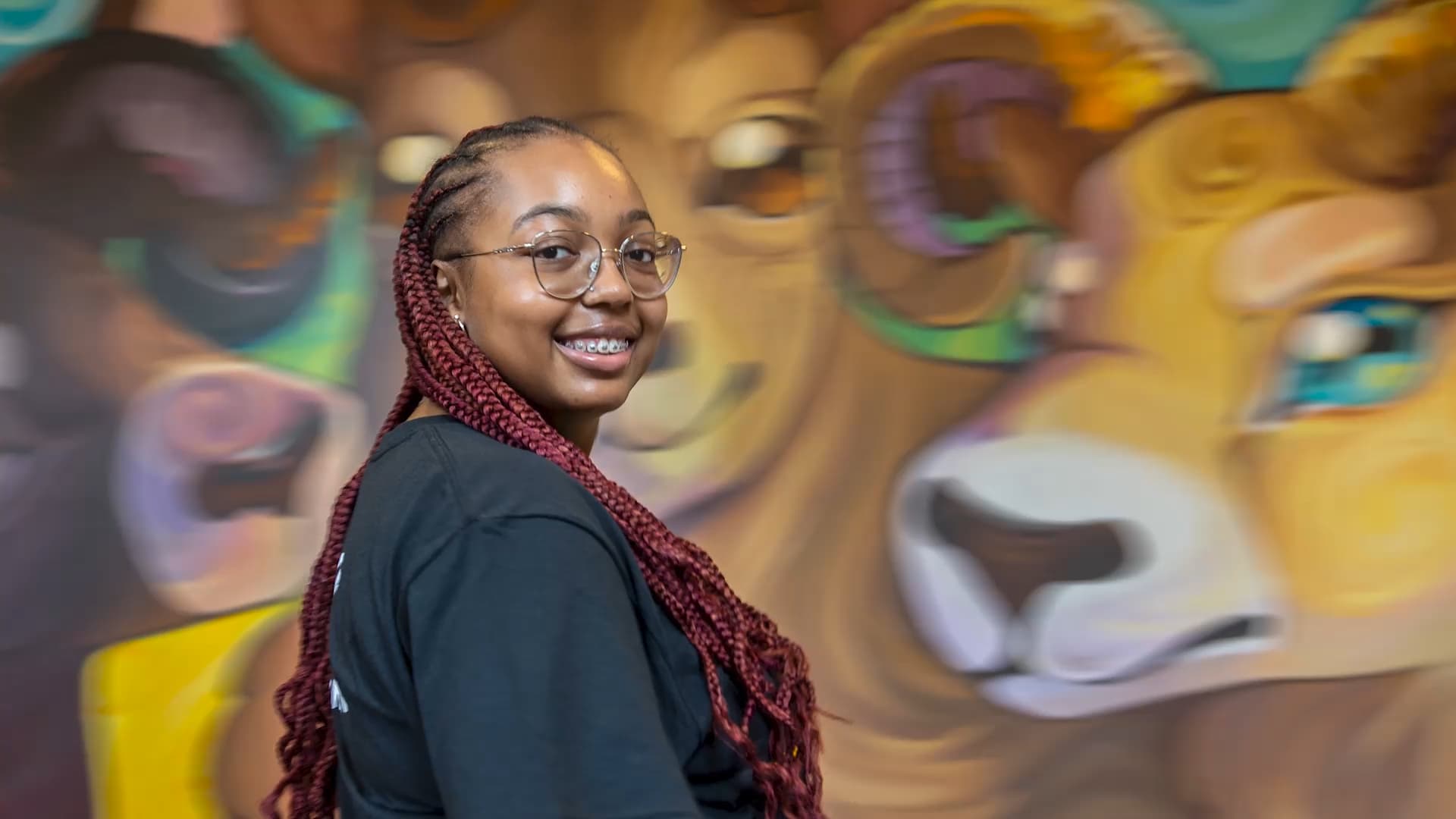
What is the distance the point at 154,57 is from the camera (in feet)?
6.23

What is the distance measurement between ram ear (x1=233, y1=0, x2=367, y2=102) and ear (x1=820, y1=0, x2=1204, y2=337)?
807 mm

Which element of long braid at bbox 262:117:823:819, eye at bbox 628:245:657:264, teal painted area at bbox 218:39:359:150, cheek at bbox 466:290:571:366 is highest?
teal painted area at bbox 218:39:359:150

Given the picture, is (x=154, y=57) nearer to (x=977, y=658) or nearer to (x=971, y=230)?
(x=971, y=230)

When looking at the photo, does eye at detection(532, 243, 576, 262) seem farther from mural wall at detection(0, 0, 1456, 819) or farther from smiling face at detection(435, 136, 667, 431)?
mural wall at detection(0, 0, 1456, 819)

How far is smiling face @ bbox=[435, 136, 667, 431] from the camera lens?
0.96 meters

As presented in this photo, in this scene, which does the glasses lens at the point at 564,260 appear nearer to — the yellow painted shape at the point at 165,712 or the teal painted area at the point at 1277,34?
the yellow painted shape at the point at 165,712

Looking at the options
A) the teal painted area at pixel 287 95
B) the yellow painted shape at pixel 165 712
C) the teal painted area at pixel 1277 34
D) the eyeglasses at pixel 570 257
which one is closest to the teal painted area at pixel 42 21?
the teal painted area at pixel 287 95

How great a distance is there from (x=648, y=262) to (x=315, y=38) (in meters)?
1.20

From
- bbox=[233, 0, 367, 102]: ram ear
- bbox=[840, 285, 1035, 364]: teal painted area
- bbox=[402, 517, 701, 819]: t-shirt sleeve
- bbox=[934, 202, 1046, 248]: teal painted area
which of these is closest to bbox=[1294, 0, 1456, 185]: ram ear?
bbox=[934, 202, 1046, 248]: teal painted area

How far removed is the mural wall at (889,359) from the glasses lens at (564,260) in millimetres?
975

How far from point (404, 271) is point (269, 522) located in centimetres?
104

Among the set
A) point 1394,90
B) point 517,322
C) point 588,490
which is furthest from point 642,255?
point 1394,90

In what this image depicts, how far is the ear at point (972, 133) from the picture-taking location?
1.92 metres

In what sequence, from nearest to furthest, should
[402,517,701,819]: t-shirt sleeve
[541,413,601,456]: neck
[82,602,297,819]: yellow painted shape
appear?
1. [402,517,701,819]: t-shirt sleeve
2. [541,413,601,456]: neck
3. [82,602,297,819]: yellow painted shape
